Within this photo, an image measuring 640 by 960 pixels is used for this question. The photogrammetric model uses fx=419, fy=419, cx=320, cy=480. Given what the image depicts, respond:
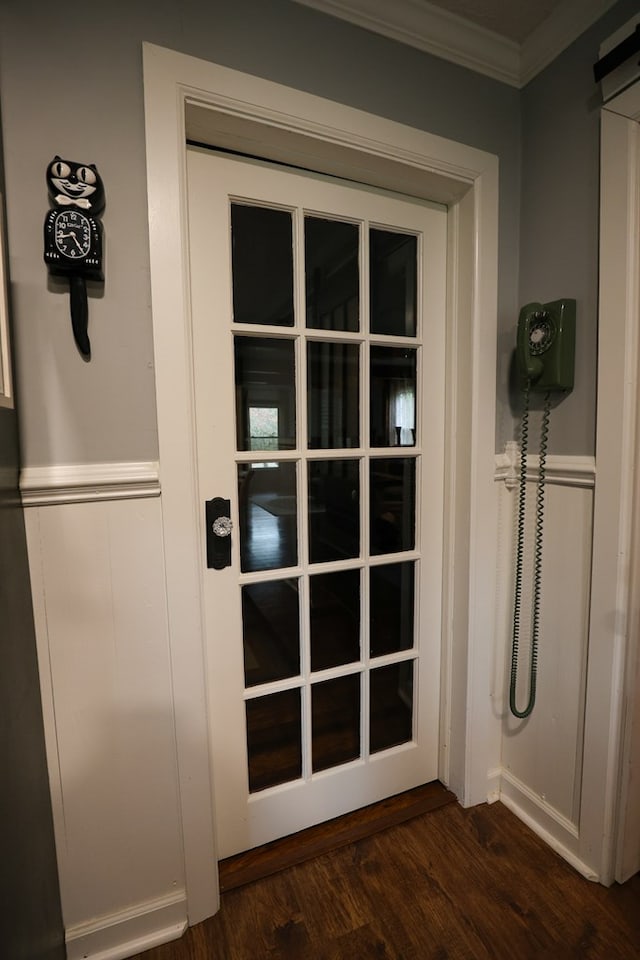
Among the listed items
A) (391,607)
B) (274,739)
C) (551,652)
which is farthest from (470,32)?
(274,739)

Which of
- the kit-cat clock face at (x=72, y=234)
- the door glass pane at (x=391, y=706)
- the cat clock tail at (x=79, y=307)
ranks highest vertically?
the kit-cat clock face at (x=72, y=234)

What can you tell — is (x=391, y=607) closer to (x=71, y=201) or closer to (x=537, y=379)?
(x=537, y=379)

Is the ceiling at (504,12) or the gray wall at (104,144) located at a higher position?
the ceiling at (504,12)

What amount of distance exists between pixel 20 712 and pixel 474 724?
1332mm

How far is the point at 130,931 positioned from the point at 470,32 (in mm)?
2585

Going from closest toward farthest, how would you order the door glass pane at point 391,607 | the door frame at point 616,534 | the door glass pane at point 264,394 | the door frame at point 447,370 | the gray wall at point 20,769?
the gray wall at point 20,769 → the door frame at point 447,370 → the door frame at point 616,534 → the door glass pane at point 264,394 → the door glass pane at point 391,607

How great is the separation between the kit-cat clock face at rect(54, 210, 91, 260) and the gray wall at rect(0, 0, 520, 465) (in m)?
0.05

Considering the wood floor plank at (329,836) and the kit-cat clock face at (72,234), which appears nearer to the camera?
the kit-cat clock face at (72,234)

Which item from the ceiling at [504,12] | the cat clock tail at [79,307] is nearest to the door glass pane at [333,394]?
the cat clock tail at [79,307]

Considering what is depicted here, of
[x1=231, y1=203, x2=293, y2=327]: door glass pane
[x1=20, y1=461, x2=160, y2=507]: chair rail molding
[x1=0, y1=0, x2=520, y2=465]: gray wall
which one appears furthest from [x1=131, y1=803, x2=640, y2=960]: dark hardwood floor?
[x1=231, y1=203, x2=293, y2=327]: door glass pane

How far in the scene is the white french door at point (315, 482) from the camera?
3.79ft

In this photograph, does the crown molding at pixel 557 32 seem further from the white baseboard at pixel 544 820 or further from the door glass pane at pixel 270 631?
the white baseboard at pixel 544 820

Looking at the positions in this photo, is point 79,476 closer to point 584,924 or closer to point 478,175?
point 478,175

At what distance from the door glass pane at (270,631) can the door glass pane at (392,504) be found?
33 cm
